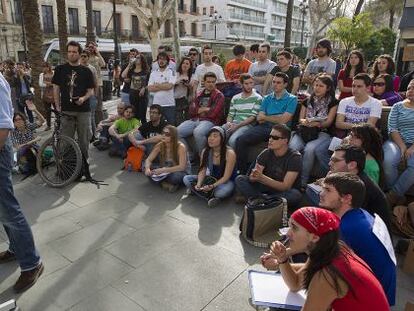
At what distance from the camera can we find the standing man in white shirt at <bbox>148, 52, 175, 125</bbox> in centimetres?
645

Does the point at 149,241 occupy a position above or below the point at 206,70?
below

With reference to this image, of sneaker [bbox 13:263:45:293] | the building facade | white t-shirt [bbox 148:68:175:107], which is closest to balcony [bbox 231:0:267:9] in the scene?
the building facade

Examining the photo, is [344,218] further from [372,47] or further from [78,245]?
[372,47]

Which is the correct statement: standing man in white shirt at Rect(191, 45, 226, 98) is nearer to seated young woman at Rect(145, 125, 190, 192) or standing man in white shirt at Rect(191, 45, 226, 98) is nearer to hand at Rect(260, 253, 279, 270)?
seated young woman at Rect(145, 125, 190, 192)

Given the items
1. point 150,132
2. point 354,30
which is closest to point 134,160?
point 150,132

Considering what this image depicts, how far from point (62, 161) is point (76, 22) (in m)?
38.5

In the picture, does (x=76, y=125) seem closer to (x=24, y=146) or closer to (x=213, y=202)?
(x=24, y=146)

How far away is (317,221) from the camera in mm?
1887

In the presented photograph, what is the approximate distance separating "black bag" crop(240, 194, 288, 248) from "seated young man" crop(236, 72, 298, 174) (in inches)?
63.2

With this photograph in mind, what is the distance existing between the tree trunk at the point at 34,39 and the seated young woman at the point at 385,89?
26.5 ft

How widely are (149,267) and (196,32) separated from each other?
185 ft

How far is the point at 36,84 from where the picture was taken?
9.48 metres

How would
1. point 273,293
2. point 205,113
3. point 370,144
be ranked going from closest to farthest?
point 273,293 < point 370,144 < point 205,113

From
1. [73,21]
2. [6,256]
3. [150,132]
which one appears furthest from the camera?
[73,21]
